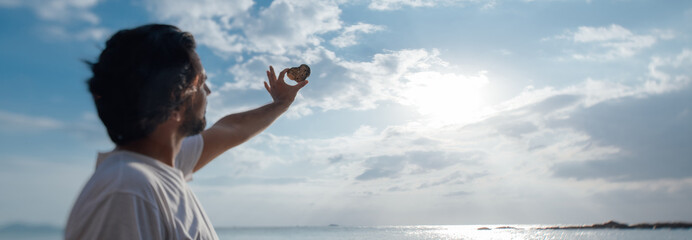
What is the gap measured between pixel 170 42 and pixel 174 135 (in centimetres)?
26

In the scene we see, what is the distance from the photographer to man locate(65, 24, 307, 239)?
94 centimetres

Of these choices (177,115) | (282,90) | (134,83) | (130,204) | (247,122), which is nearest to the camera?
(130,204)

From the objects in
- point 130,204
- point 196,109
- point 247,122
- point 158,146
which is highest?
point 247,122

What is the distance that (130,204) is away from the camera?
0.95 meters

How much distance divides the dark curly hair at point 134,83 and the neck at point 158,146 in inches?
0.6

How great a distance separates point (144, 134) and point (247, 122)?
3.28 feet

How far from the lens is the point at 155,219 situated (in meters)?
1.00

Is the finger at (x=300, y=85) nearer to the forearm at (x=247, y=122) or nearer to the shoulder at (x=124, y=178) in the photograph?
the forearm at (x=247, y=122)

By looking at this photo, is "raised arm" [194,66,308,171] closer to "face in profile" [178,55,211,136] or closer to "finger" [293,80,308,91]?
"finger" [293,80,308,91]

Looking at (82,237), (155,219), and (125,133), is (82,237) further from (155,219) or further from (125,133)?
(125,133)

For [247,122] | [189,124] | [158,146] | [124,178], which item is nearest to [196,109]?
[189,124]

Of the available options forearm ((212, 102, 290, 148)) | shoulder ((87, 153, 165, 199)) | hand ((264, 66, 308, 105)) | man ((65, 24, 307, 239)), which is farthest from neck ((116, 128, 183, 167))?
hand ((264, 66, 308, 105))

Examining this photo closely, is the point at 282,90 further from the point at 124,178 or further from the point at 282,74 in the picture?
the point at 124,178

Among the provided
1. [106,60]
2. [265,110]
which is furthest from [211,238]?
[265,110]
